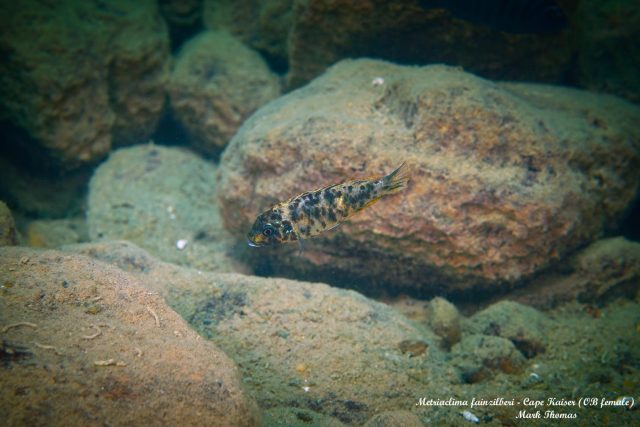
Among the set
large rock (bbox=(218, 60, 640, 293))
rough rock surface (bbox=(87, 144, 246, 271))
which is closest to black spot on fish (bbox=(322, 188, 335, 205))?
large rock (bbox=(218, 60, 640, 293))

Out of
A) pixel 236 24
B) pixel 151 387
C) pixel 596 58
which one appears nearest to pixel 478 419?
pixel 151 387

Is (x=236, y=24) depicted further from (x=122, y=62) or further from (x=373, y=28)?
(x=373, y=28)

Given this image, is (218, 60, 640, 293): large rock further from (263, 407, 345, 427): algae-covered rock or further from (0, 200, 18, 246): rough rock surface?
(0, 200, 18, 246): rough rock surface

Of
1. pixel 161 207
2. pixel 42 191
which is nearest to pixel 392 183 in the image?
pixel 161 207

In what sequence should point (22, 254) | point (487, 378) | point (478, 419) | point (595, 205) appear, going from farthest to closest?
1. point (595, 205)
2. point (487, 378)
3. point (478, 419)
4. point (22, 254)

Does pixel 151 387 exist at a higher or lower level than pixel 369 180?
lower
